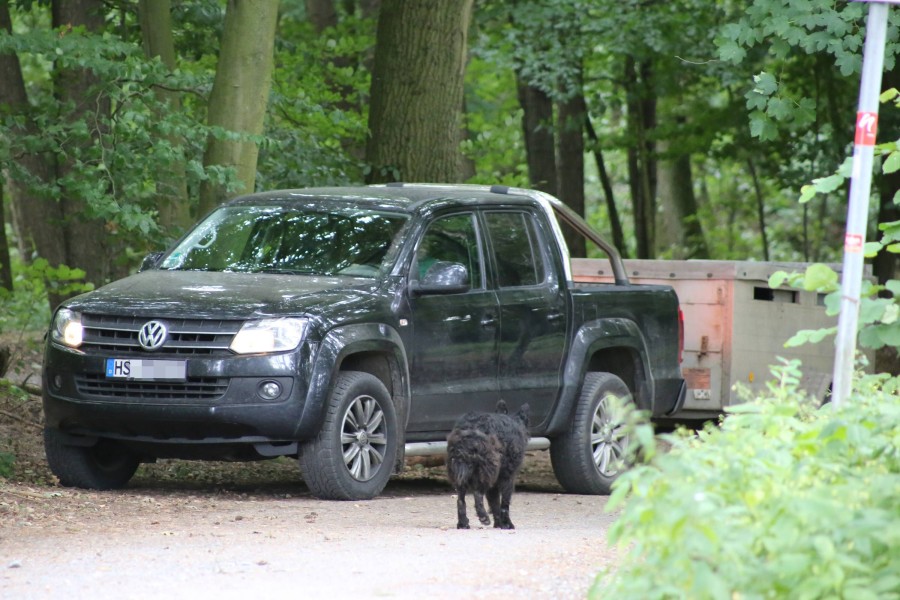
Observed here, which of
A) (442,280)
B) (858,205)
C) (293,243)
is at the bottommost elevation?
(442,280)

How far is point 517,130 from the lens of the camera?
31.7m

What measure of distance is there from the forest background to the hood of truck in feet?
6.97

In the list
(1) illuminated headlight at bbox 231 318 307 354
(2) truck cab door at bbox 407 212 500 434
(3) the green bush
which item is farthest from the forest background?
(1) illuminated headlight at bbox 231 318 307 354

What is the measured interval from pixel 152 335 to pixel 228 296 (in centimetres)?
50

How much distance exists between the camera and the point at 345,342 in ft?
28.5

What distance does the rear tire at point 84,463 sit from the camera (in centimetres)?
923

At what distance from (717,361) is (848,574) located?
8.39m

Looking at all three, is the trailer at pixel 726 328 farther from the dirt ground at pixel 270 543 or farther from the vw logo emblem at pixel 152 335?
the vw logo emblem at pixel 152 335

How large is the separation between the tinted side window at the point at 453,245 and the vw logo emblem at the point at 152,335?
1811 mm

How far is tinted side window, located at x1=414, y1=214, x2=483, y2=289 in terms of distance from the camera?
9.66 metres

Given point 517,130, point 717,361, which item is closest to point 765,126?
point 717,361

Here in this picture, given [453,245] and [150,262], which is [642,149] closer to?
[453,245]

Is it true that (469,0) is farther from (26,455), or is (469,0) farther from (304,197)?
(26,455)

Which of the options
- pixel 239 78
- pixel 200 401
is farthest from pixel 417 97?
pixel 200 401
